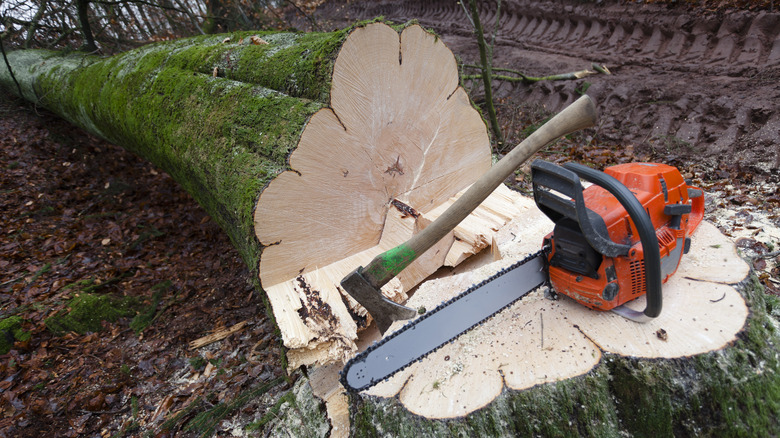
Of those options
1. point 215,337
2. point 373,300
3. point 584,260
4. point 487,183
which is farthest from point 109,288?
point 584,260

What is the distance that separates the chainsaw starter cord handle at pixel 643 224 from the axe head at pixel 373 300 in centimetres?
85

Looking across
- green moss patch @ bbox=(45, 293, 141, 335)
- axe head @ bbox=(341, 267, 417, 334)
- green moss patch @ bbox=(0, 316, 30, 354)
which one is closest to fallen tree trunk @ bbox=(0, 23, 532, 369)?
axe head @ bbox=(341, 267, 417, 334)

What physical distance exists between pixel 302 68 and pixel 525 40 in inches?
322

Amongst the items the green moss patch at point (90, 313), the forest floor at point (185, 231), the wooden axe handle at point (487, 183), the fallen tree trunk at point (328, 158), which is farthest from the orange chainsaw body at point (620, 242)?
the green moss patch at point (90, 313)

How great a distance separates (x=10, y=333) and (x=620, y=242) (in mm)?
4164

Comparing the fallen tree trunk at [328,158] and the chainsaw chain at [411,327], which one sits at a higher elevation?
the fallen tree trunk at [328,158]

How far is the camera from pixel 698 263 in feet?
6.27

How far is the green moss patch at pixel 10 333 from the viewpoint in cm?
297

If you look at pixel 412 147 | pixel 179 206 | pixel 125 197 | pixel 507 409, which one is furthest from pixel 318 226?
pixel 125 197

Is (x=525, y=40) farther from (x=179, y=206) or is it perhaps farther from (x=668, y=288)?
(x=668, y=288)

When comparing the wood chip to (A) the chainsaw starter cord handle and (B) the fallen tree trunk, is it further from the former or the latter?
(A) the chainsaw starter cord handle

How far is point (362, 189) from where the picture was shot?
2.17 metres

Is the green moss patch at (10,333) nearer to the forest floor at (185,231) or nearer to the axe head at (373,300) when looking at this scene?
the forest floor at (185,231)

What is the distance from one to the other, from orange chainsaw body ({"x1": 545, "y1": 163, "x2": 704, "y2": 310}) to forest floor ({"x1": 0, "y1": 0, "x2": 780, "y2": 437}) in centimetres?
73
